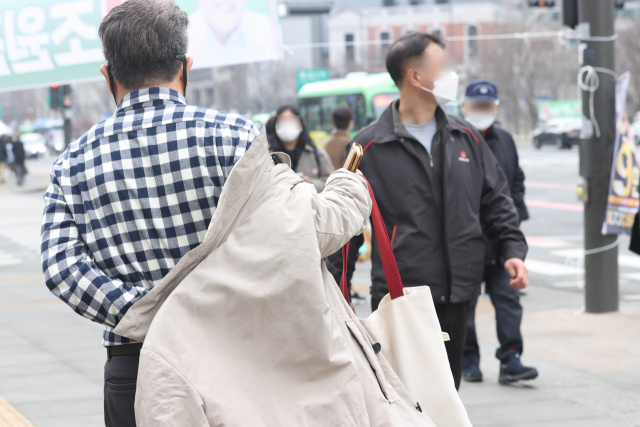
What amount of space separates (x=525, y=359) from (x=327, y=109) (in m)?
21.7

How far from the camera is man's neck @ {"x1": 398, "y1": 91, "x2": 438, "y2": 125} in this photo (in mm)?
3840

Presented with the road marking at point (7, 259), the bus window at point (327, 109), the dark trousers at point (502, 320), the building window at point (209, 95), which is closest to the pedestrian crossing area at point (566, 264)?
the dark trousers at point (502, 320)

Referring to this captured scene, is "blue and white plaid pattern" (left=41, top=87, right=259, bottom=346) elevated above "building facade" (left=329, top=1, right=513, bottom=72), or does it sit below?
below

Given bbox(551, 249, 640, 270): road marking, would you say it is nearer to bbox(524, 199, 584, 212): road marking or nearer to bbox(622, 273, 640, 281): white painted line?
bbox(622, 273, 640, 281): white painted line

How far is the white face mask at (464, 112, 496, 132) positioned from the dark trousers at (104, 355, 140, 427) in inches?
178

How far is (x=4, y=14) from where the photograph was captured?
5914 millimetres

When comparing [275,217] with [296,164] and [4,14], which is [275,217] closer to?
[4,14]

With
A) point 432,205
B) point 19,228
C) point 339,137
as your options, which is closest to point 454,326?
point 432,205

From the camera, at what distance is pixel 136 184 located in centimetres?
209

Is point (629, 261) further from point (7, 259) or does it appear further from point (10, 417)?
point (7, 259)

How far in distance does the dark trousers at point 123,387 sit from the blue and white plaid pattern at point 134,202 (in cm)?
14

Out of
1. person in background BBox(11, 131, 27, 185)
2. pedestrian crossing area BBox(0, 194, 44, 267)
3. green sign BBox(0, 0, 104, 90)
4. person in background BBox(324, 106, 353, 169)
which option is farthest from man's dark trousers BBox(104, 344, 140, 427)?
person in background BBox(11, 131, 27, 185)

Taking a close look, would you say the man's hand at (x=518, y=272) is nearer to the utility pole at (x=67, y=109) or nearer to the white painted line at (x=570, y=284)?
the white painted line at (x=570, y=284)

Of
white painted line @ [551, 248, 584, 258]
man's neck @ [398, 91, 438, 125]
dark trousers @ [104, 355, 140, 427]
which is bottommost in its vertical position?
white painted line @ [551, 248, 584, 258]
